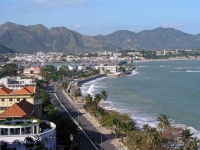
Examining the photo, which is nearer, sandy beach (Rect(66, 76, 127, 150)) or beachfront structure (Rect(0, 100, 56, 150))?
beachfront structure (Rect(0, 100, 56, 150))

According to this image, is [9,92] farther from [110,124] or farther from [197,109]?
[197,109]

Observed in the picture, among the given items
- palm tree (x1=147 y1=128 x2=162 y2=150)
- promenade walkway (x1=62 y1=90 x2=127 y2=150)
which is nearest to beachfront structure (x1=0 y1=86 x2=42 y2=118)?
promenade walkway (x1=62 y1=90 x2=127 y2=150)

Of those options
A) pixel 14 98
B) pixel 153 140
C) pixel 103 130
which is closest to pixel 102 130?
pixel 103 130

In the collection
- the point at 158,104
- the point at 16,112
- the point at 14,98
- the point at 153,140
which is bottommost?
the point at 158,104

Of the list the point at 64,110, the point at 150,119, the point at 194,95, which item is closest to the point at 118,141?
the point at 150,119

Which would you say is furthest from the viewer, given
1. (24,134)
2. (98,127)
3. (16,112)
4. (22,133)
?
(98,127)

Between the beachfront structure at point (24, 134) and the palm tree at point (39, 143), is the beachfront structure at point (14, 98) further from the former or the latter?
the palm tree at point (39, 143)

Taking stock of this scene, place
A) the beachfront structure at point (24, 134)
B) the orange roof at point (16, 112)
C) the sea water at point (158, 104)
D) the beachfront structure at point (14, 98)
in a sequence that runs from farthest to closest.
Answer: the sea water at point (158, 104) < the beachfront structure at point (14, 98) < the orange roof at point (16, 112) < the beachfront structure at point (24, 134)

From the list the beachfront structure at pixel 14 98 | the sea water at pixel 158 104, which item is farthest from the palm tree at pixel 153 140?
the beachfront structure at pixel 14 98

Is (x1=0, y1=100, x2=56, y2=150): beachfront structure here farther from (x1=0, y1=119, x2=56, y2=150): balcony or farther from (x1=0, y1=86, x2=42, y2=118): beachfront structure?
(x1=0, y1=86, x2=42, y2=118): beachfront structure

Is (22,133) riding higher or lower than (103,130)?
higher

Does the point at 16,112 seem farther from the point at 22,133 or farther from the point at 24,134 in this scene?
the point at 24,134
